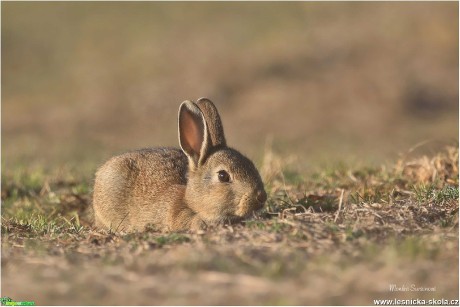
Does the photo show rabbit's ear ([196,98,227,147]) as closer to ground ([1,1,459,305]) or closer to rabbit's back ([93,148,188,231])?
rabbit's back ([93,148,188,231])

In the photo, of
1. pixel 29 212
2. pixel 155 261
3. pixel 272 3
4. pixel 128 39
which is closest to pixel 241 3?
pixel 272 3

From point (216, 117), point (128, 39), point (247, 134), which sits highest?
point (128, 39)

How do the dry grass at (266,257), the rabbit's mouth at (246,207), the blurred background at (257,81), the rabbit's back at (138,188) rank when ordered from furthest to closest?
the blurred background at (257,81), the rabbit's back at (138,188), the rabbit's mouth at (246,207), the dry grass at (266,257)

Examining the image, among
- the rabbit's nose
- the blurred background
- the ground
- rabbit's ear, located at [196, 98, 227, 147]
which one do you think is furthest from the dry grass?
the blurred background

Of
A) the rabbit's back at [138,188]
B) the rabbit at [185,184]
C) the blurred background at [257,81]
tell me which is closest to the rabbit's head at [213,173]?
the rabbit at [185,184]

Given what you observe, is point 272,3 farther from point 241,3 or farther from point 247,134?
point 247,134

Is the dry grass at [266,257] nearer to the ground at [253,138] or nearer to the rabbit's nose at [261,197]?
the ground at [253,138]

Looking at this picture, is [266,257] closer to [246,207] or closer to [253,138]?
[246,207]
